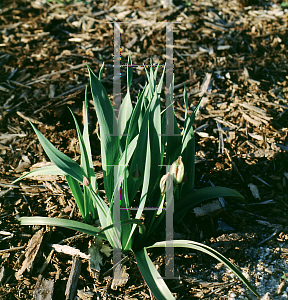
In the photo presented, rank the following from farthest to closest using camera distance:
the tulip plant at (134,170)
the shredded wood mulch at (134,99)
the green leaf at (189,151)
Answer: the shredded wood mulch at (134,99) → the green leaf at (189,151) → the tulip plant at (134,170)

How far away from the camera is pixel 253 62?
2715 mm

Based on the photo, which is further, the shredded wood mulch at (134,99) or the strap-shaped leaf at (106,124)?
the shredded wood mulch at (134,99)

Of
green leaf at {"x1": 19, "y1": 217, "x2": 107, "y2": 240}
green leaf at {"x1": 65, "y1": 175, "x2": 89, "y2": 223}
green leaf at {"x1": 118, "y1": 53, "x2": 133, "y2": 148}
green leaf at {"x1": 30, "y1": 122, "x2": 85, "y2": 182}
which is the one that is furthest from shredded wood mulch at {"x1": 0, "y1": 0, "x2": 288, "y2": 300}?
green leaf at {"x1": 118, "y1": 53, "x2": 133, "y2": 148}

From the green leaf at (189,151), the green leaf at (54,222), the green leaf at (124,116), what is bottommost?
the green leaf at (54,222)

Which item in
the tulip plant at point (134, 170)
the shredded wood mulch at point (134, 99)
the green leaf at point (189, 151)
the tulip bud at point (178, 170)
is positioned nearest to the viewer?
the tulip bud at point (178, 170)

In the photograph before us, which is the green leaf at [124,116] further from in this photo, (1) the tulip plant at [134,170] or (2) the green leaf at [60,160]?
(2) the green leaf at [60,160]

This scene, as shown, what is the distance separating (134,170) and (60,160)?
32cm

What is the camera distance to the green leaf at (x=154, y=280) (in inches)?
42.9

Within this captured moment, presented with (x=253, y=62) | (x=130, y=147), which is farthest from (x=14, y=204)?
(x=253, y=62)

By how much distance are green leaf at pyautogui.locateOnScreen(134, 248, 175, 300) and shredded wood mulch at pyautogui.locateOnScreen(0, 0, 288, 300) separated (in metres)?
0.23

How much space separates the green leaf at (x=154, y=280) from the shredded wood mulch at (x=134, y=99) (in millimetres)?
227

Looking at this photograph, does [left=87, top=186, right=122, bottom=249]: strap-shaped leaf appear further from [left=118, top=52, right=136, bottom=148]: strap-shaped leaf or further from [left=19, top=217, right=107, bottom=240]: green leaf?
[left=118, top=52, right=136, bottom=148]: strap-shaped leaf

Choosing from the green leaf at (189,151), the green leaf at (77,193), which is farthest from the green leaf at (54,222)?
the green leaf at (189,151)

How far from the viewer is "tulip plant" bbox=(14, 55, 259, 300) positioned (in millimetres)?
1165
